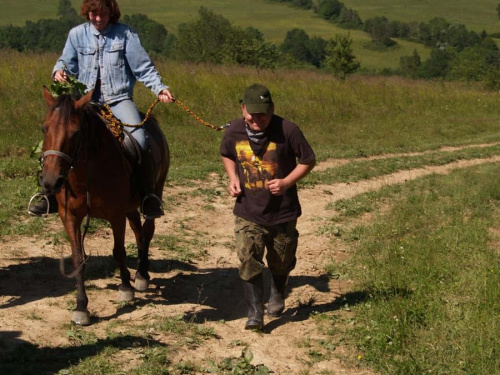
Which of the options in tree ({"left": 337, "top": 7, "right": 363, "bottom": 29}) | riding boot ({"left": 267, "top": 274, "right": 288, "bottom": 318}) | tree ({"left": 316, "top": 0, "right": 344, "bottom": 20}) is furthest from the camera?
tree ({"left": 316, "top": 0, "right": 344, "bottom": 20})

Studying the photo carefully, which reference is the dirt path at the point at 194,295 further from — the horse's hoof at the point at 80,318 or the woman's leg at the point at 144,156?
the woman's leg at the point at 144,156

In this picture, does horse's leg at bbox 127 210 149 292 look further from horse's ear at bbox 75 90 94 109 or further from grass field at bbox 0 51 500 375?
horse's ear at bbox 75 90 94 109

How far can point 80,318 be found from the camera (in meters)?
6.02

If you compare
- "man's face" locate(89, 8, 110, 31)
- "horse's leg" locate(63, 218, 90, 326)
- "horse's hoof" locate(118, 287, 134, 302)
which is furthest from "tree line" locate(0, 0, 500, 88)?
"horse's leg" locate(63, 218, 90, 326)

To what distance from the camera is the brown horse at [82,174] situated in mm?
5387

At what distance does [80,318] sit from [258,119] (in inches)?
90.2

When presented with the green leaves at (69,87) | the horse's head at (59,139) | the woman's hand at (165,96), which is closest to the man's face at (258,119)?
the woman's hand at (165,96)

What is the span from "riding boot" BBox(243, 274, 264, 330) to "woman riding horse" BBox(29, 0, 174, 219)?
1.49 metres

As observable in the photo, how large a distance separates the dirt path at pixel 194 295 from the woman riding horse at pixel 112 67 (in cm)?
94

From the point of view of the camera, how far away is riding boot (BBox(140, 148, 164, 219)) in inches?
272

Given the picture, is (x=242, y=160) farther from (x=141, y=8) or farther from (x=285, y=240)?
(x=141, y=8)

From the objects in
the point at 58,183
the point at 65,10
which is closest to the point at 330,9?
the point at 65,10

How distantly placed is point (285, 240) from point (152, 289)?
193 cm

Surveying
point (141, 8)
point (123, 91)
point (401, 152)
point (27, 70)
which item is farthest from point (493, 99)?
point (141, 8)
